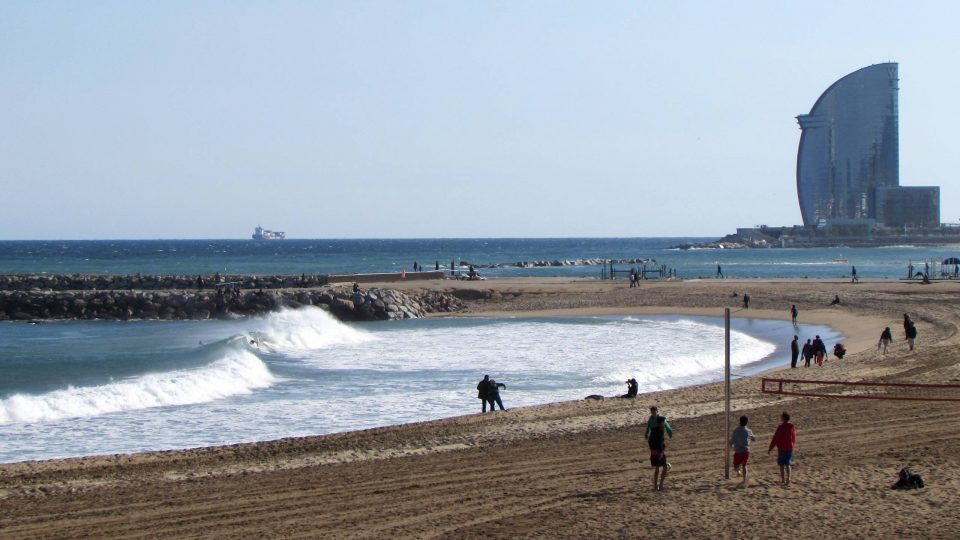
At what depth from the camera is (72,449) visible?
18.1 meters

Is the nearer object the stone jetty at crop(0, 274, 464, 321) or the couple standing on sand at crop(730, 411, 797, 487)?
the couple standing on sand at crop(730, 411, 797, 487)

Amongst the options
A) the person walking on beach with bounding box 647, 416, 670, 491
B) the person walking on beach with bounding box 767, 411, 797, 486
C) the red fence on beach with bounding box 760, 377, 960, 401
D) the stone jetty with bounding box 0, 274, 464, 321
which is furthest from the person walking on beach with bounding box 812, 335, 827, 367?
the stone jetty with bounding box 0, 274, 464, 321

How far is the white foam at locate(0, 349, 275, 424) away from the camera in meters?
21.9

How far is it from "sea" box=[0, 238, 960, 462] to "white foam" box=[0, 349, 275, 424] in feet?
0.20

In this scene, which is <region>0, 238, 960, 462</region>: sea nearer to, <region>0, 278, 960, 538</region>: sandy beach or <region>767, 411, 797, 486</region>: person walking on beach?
<region>0, 278, 960, 538</region>: sandy beach

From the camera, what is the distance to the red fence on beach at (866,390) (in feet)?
66.7

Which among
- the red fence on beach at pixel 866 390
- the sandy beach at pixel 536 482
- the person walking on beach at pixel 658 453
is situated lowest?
the sandy beach at pixel 536 482

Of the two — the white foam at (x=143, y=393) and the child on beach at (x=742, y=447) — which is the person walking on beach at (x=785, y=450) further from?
the white foam at (x=143, y=393)

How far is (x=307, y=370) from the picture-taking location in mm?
29312

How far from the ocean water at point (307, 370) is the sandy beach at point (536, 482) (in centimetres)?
275

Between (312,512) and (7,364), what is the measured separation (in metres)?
21.0

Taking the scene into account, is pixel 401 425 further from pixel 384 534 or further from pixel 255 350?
pixel 255 350

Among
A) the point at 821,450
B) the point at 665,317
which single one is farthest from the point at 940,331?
the point at 821,450

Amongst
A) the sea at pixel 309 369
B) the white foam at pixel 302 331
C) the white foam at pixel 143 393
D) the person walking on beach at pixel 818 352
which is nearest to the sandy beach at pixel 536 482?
the sea at pixel 309 369
